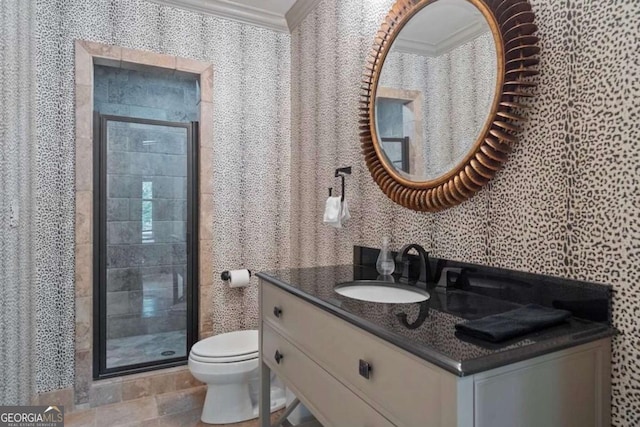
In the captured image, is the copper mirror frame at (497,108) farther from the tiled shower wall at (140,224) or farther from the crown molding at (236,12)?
the tiled shower wall at (140,224)

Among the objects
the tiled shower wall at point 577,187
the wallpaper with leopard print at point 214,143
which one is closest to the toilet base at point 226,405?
the wallpaper with leopard print at point 214,143

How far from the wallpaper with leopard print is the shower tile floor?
0.36m

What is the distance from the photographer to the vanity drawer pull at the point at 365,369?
0.98 m

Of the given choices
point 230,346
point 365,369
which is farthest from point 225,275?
point 365,369

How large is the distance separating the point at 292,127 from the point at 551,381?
2.38 meters

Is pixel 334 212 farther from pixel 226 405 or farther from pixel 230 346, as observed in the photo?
pixel 226 405

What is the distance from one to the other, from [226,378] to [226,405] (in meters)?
0.20

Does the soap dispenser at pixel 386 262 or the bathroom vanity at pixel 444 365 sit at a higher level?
the soap dispenser at pixel 386 262

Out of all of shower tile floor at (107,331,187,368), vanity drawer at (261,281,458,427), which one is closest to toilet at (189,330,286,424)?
shower tile floor at (107,331,187,368)

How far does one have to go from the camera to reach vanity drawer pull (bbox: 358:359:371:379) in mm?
977

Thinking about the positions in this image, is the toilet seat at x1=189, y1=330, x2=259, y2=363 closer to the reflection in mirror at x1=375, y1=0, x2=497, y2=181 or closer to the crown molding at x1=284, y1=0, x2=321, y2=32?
the reflection in mirror at x1=375, y1=0, x2=497, y2=181

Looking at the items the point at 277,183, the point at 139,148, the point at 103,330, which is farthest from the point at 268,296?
the point at 139,148

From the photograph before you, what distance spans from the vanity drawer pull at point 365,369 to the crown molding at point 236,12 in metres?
2.39

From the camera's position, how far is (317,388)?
1.24 metres
